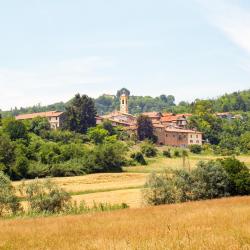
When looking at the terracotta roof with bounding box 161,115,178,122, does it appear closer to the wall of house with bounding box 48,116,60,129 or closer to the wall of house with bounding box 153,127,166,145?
the wall of house with bounding box 153,127,166,145

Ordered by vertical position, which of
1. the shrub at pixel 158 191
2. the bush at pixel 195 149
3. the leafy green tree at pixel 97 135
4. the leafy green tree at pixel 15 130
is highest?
the leafy green tree at pixel 15 130

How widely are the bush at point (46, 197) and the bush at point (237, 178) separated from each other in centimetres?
1567

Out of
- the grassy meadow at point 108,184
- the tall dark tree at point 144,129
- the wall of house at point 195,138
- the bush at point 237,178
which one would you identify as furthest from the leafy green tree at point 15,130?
the bush at point 237,178

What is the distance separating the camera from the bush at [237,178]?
3975 cm

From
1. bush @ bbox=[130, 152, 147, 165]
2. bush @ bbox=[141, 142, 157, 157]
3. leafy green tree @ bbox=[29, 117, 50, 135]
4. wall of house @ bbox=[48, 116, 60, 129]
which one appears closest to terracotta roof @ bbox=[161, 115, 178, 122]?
wall of house @ bbox=[48, 116, 60, 129]

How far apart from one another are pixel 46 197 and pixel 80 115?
9208 centimetres

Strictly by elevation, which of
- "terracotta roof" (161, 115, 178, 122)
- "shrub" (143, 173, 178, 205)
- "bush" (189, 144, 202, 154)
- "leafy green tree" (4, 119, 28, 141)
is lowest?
"bush" (189, 144, 202, 154)

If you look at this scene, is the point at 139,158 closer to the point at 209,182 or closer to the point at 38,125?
the point at 38,125

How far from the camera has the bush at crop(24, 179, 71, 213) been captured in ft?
110

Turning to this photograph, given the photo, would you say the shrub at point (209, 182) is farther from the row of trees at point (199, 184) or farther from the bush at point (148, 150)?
the bush at point (148, 150)

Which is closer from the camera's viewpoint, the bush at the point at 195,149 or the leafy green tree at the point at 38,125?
the leafy green tree at the point at 38,125

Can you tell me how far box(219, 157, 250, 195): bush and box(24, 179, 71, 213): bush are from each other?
617 inches

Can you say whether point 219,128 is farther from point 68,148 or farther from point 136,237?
point 136,237

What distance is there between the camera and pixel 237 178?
131 feet
